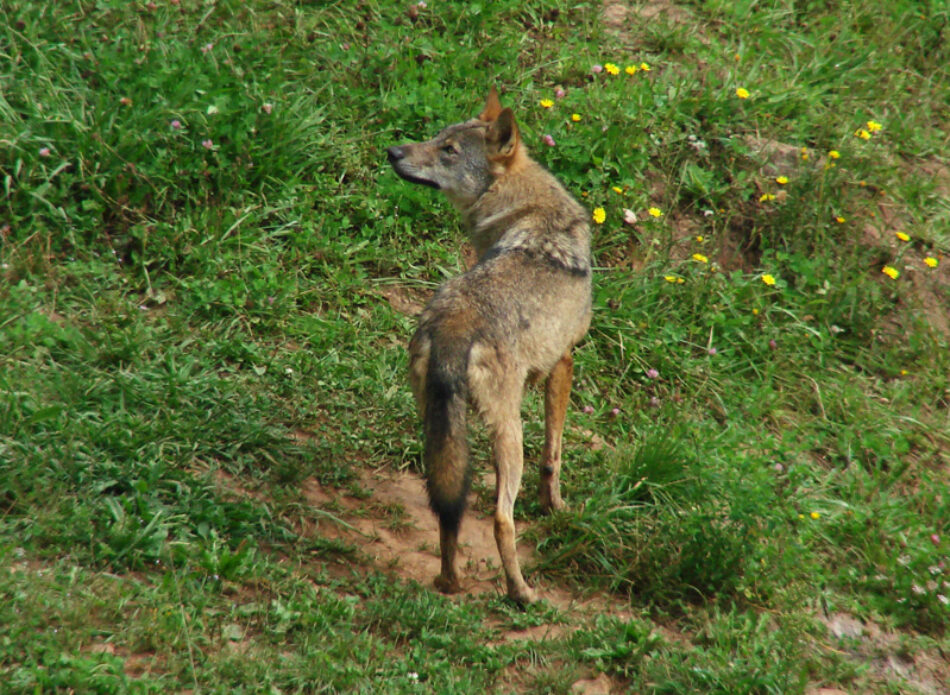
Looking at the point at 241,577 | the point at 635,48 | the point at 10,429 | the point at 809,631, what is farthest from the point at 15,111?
the point at 809,631

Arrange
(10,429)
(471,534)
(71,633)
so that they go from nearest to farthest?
1. (71,633)
2. (10,429)
3. (471,534)

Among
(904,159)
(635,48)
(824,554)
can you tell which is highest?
(635,48)

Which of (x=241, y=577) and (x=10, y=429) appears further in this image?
(x=10, y=429)

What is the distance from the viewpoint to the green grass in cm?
432

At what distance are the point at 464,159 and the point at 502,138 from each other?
26cm

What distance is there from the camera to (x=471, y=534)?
5367mm

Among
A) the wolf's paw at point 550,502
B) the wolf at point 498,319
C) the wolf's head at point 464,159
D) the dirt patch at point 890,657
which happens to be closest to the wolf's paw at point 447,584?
the wolf at point 498,319

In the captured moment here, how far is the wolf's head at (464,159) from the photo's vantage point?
5.83 m

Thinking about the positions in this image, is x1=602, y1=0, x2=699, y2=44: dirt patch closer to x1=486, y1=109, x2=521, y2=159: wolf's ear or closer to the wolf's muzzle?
x1=486, y1=109, x2=521, y2=159: wolf's ear

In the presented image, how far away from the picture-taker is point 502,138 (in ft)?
19.1

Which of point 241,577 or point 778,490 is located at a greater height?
point 241,577

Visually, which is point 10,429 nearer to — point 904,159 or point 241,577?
point 241,577

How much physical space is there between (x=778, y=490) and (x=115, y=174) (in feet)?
15.1

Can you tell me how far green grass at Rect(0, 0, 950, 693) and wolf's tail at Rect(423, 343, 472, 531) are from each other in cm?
54
